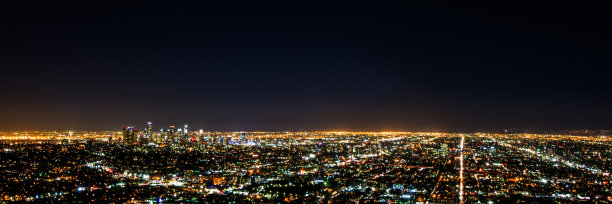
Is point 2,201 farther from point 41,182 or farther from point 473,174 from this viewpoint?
A: point 473,174

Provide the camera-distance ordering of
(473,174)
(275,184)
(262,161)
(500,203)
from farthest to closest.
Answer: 1. (262,161)
2. (473,174)
3. (275,184)
4. (500,203)

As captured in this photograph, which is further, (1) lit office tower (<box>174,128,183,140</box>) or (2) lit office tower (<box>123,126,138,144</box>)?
(1) lit office tower (<box>174,128,183,140</box>)

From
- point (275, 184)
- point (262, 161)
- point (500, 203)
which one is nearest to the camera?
point (500, 203)

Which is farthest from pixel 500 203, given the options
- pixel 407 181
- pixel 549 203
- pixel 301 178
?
pixel 301 178

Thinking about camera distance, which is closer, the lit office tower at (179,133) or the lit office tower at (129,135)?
the lit office tower at (129,135)

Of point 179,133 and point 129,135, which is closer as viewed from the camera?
point 129,135

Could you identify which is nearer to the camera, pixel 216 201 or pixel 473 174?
pixel 216 201
